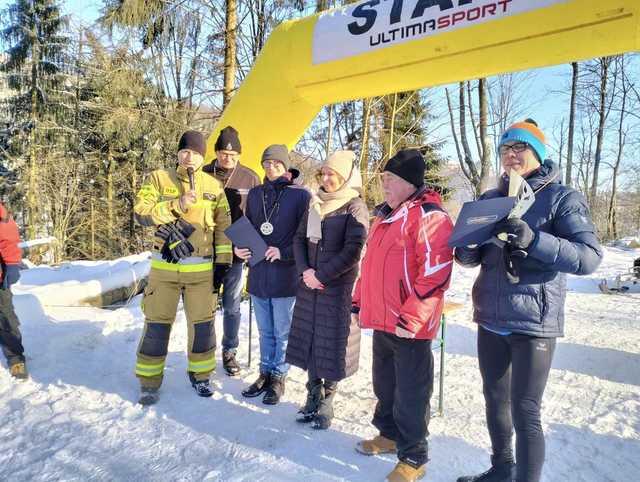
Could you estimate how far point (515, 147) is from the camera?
2275 mm

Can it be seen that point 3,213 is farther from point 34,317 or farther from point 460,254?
point 460,254

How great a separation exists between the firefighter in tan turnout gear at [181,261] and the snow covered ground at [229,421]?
0.97ft

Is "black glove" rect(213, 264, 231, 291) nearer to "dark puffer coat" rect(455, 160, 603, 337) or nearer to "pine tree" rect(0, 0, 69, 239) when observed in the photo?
"dark puffer coat" rect(455, 160, 603, 337)

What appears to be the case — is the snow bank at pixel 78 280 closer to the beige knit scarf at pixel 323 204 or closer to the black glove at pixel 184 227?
the black glove at pixel 184 227

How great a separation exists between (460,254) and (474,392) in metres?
1.80

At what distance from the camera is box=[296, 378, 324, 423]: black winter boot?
125 inches

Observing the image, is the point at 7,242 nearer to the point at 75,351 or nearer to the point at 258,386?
the point at 75,351

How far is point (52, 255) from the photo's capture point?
544 inches

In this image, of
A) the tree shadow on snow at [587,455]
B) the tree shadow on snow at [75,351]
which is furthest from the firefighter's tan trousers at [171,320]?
the tree shadow on snow at [587,455]

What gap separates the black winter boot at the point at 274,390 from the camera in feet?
11.4

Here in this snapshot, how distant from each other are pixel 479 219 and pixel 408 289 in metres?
0.57

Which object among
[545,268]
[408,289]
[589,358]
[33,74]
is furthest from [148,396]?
[33,74]

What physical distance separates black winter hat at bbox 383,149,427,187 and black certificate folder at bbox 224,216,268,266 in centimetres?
125

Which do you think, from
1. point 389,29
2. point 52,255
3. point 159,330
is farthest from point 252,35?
point 159,330
